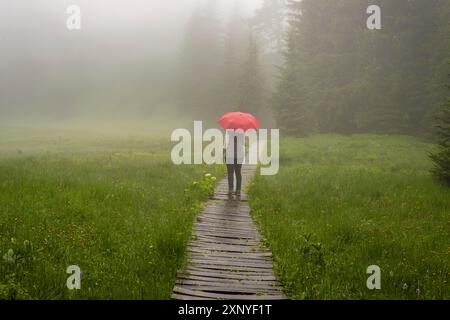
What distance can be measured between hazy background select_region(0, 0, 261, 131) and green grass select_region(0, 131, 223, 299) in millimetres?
59740

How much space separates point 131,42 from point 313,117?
221 ft

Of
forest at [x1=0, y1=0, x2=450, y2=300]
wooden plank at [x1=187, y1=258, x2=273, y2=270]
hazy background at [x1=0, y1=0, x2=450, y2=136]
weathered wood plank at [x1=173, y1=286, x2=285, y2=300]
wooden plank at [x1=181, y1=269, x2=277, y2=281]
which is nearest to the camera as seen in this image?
weathered wood plank at [x1=173, y1=286, x2=285, y2=300]

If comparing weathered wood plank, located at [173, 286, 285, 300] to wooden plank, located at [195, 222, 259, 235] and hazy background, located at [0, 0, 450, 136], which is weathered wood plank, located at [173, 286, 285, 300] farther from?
hazy background, located at [0, 0, 450, 136]

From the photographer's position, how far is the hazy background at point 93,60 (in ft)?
254

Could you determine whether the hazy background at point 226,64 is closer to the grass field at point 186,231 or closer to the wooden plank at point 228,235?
the grass field at point 186,231

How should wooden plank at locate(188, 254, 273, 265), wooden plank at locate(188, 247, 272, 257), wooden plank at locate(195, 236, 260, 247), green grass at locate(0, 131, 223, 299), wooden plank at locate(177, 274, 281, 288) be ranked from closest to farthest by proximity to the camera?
green grass at locate(0, 131, 223, 299) < wooden plank at locate(177, 274, 281, 288) < wooden plank at locate(188, 254, 273, 265) < wooden plank at locate(188, 247, 272, 257) < wooden plank at locate(195, 236, 260, 247)

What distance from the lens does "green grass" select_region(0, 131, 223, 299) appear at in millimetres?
6438

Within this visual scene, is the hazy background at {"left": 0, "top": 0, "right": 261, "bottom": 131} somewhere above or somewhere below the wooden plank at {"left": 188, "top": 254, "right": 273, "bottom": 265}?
above

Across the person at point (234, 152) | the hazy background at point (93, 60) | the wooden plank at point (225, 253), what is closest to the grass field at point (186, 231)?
the wooden plank at point (225, 253)

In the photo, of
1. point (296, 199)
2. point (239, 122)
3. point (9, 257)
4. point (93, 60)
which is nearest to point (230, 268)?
point (9, 257)

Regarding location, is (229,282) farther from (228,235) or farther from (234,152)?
(234,152)

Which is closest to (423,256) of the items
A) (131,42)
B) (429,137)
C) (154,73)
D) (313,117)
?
(429,137)

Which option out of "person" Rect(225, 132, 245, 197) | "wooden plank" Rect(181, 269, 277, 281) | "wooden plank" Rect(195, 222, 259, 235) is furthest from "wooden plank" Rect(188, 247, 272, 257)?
"person" Rect(225, 132, 245, 197)
